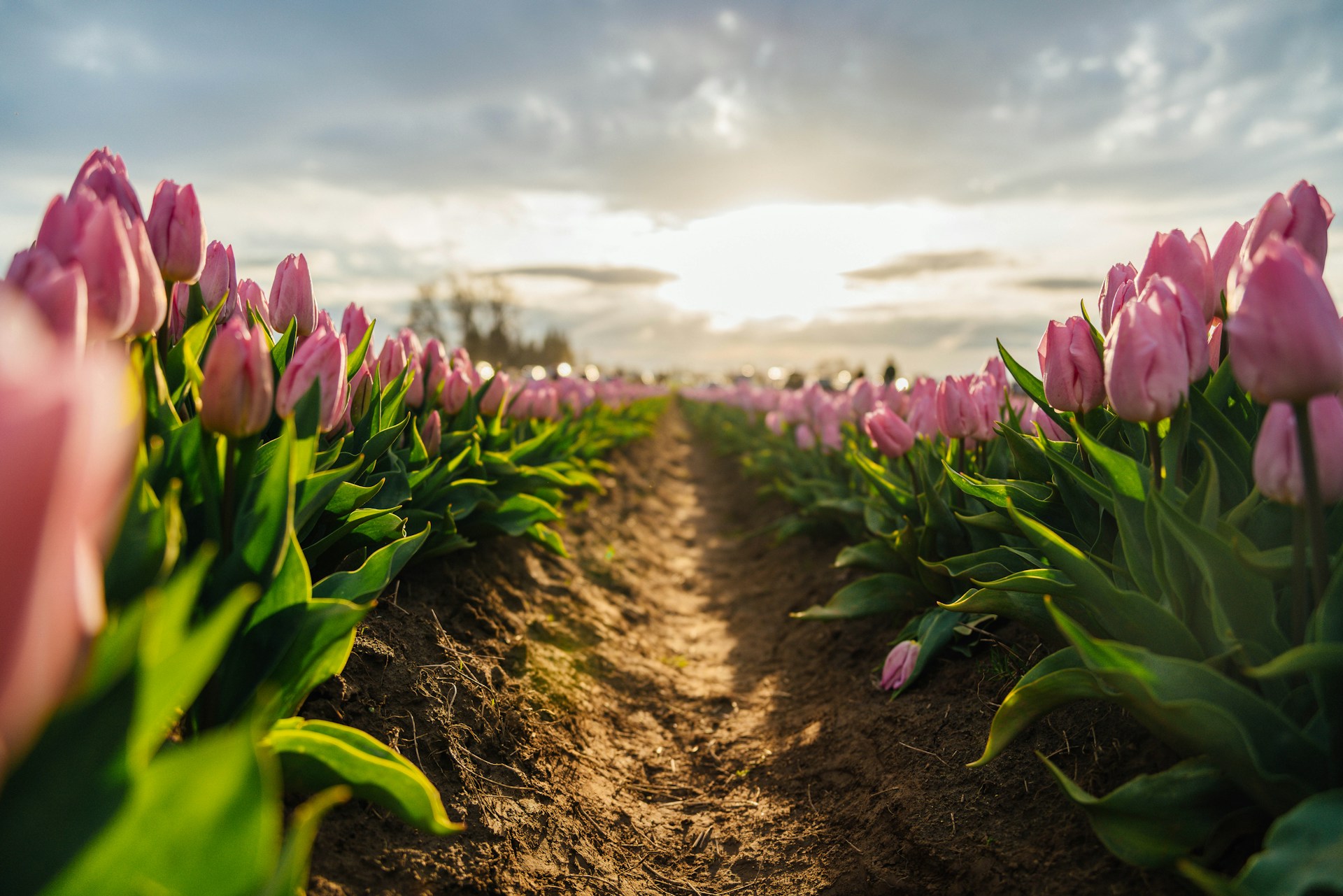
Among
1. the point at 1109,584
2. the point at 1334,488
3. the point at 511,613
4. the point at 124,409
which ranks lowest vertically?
the point at 511,613

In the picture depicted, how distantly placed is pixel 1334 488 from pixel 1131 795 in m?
0.79

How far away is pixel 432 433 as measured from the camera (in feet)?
11.3

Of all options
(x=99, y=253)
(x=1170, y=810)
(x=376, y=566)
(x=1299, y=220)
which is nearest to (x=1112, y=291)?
(x=1299, y=220)

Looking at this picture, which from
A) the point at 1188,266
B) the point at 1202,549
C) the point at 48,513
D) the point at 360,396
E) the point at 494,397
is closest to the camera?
the point at 48,513

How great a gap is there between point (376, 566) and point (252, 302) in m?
1.50

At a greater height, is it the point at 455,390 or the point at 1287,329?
the point at 1287,329

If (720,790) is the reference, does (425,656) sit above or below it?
above

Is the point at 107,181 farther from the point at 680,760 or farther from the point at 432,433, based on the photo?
the point at 680,760

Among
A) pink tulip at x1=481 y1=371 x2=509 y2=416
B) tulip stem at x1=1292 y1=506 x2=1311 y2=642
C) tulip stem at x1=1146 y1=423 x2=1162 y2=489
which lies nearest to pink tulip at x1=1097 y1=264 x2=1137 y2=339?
tulip stem at x1=1146 y1=423 x2=1162 y2=489

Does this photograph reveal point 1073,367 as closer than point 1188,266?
No

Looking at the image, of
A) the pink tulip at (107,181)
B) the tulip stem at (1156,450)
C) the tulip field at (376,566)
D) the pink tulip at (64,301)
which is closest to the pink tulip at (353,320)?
the tulip field at (376,566)

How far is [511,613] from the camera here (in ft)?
12.5

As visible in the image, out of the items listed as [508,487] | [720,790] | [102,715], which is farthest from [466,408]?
[102,715]

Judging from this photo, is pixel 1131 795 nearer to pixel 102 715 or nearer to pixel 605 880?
pixel 605 880
